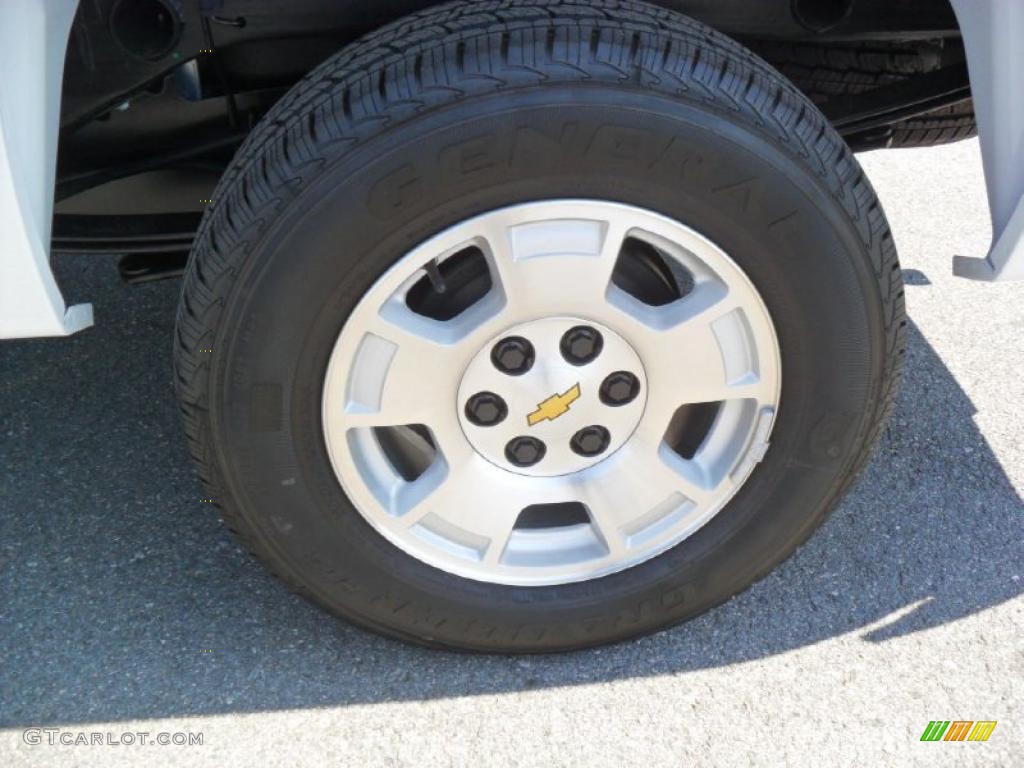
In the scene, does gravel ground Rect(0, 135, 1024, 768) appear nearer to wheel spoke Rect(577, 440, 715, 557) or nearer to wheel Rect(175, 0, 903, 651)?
wheel Rect(175, 0, 903, 651)

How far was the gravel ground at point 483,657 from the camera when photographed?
1935 millimetres

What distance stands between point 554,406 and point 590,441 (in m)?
0.11

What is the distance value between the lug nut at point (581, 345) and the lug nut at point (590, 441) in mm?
143

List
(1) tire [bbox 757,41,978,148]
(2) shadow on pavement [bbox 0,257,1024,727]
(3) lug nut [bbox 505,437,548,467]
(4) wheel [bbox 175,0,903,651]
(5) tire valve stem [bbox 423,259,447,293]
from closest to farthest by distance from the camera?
(4) wheel [bbox 175,0,903,651]
(5) tire valve stem [bbox 423,259,447,293]
(3) lug nut [bbox 505,437,548,467]
(2) shadow on pavement [bbox 0,257,1024,727]
(1) tire [bbox 757,41,978,148]

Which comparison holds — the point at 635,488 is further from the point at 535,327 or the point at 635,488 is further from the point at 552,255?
the point at 552,255

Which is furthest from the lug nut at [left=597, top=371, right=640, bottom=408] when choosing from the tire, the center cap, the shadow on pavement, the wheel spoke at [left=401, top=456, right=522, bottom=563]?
the tire

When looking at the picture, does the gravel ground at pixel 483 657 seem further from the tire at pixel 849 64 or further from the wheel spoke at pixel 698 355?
the tire at pixel 849 64

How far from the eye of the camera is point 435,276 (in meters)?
1.81

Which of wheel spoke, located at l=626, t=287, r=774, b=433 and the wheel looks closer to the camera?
the wheel

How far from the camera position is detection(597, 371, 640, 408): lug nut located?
186cm

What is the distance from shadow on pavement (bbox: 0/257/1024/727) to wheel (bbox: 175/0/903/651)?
0.14m

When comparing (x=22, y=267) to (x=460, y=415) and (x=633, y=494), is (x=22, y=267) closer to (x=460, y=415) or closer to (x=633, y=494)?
(x=460, y=415)

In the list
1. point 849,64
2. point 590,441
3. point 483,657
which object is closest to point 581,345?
point 590,441

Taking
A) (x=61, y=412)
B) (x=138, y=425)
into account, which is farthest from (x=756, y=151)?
(x=61, y=412)
